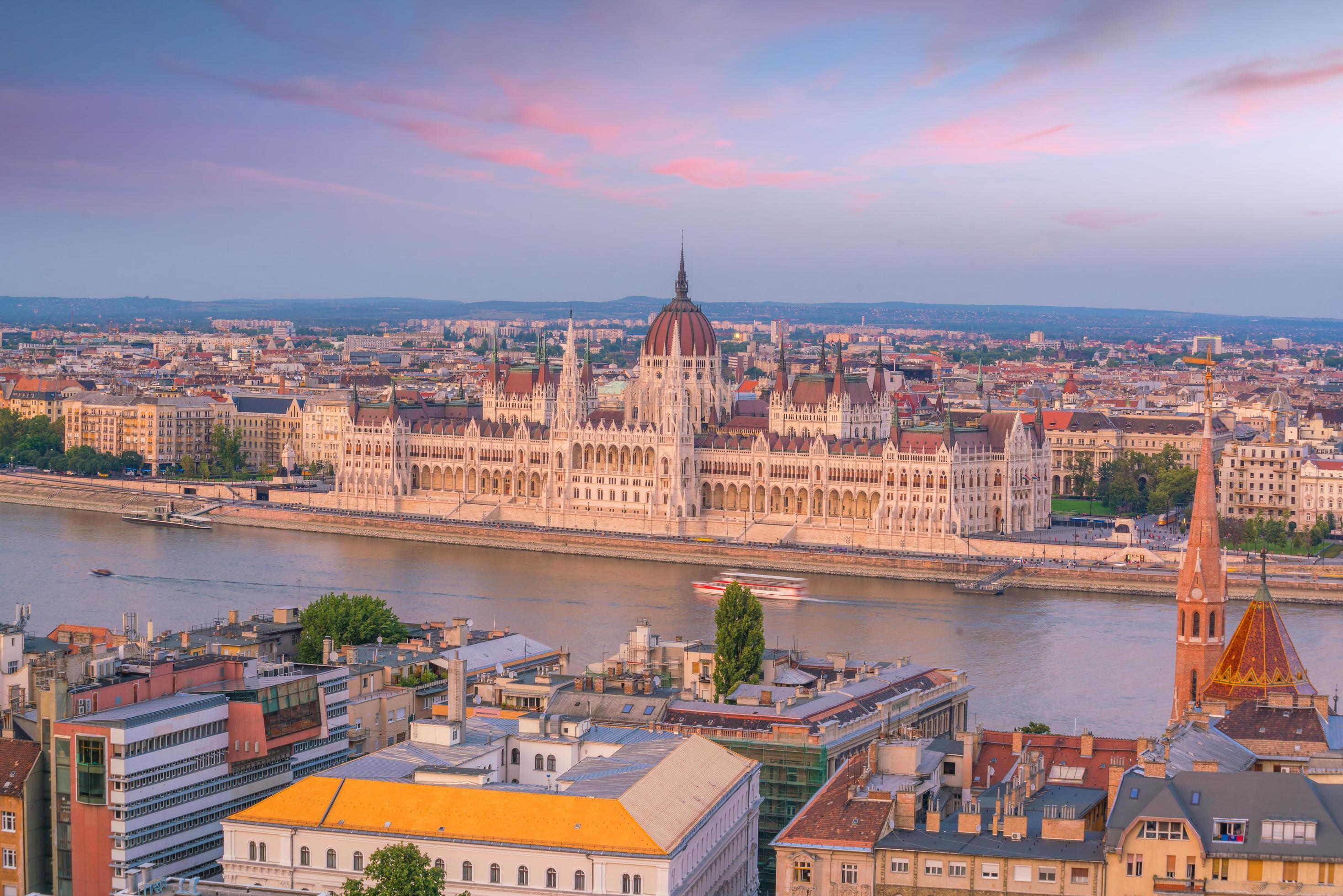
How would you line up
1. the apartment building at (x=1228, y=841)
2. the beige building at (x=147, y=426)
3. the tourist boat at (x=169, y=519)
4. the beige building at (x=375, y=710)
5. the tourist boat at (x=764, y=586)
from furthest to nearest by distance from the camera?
the beige building at (x=147, y=426), the tourist boat at (x=169, y=519), the tourist boat at (x=764, y=586), the beige building at (x=375, y=710), the apartment building at (x=1228, y=841)

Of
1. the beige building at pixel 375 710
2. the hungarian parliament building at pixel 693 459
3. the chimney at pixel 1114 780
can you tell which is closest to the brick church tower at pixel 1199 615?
the chimney at pixel 1114 780

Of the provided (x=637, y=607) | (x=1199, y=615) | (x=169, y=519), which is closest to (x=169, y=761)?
(x=1199, y=615)

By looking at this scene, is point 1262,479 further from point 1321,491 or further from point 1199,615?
point 1199,615

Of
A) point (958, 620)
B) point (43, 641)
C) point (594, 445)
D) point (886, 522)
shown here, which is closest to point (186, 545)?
point (594, 445)

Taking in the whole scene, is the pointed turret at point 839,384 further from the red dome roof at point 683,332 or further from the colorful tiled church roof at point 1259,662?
the colorful tiled church roof at point 1259,662

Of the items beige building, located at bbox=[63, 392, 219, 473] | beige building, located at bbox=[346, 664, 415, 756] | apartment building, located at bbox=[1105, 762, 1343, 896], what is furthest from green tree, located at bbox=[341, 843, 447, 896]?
beige building, located at bbox=[63, 392, 219, 473]

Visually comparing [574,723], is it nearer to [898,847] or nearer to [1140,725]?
[898,847]
